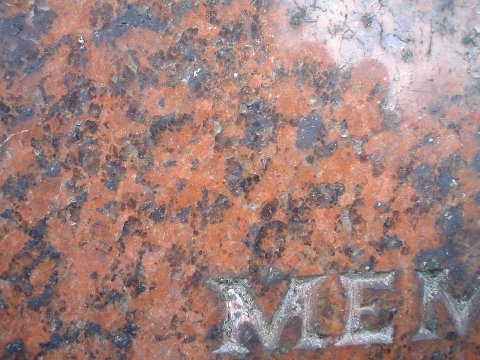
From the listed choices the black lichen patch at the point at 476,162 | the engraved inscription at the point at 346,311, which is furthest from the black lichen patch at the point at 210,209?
the black lichen patch at the point at 476,162

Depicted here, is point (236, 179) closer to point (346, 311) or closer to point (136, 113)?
point (136, 113)

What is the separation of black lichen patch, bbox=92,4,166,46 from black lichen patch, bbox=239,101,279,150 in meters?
0.24

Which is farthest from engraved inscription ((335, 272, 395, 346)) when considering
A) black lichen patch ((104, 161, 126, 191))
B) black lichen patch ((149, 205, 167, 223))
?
black lichen patch ((104, 161, 126, 191))

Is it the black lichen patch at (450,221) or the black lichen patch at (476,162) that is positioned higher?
the black lichen patch at (476,162)

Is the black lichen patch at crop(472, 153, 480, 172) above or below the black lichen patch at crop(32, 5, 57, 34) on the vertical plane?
below

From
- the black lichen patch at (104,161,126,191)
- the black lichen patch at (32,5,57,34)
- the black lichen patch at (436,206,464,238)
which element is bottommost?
the black lichen patch at (104,161,126,191)

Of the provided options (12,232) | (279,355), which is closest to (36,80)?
(12,232)

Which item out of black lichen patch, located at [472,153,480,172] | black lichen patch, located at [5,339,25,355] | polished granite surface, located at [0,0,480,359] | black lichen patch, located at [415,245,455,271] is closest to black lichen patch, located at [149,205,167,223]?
polished granite surface, located at [0,0,480,359]

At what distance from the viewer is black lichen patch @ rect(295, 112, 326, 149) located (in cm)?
111

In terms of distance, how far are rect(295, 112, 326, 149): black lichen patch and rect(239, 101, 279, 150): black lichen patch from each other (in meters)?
0.06

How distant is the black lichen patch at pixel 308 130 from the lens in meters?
1.11

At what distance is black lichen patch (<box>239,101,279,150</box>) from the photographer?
110cm

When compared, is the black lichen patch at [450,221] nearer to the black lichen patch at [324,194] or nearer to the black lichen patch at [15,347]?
the black lichen patch at [324,194]

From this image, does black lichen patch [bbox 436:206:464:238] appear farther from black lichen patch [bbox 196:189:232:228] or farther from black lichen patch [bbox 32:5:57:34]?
black lichen patch [bbox 32:5:57:34]
